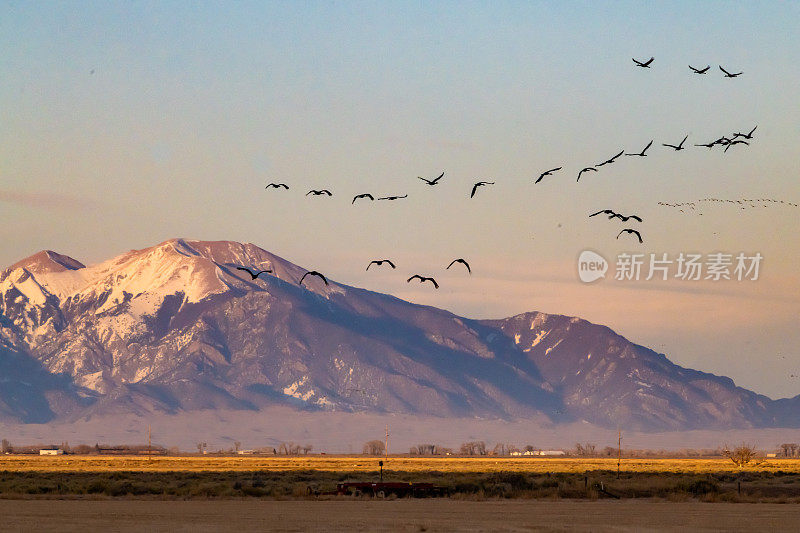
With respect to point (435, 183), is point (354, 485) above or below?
below

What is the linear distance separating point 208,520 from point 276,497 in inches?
588

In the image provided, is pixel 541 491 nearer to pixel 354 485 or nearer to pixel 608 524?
pixel 354 485

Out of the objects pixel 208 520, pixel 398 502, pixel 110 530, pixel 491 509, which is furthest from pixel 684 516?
pixel 110 530

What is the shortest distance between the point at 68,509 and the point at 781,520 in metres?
28.9

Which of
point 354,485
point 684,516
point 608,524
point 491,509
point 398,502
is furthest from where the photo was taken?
point 354,485

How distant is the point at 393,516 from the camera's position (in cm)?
5328

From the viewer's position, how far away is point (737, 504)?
63375 mm

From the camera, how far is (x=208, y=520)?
51.3 metres

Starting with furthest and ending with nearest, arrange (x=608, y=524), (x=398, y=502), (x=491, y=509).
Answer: (x=398, y=502)
(x=491, y=509)
(x=608, y=524)

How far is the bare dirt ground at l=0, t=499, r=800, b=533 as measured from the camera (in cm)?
4856

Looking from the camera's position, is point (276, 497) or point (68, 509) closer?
point (68, 509)

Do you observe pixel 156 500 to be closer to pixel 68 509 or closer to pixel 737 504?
pixel 68 509

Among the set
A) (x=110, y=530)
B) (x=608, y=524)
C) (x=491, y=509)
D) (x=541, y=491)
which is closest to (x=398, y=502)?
(x=491, y=509)

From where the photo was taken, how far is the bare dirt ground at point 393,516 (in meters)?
48.6
